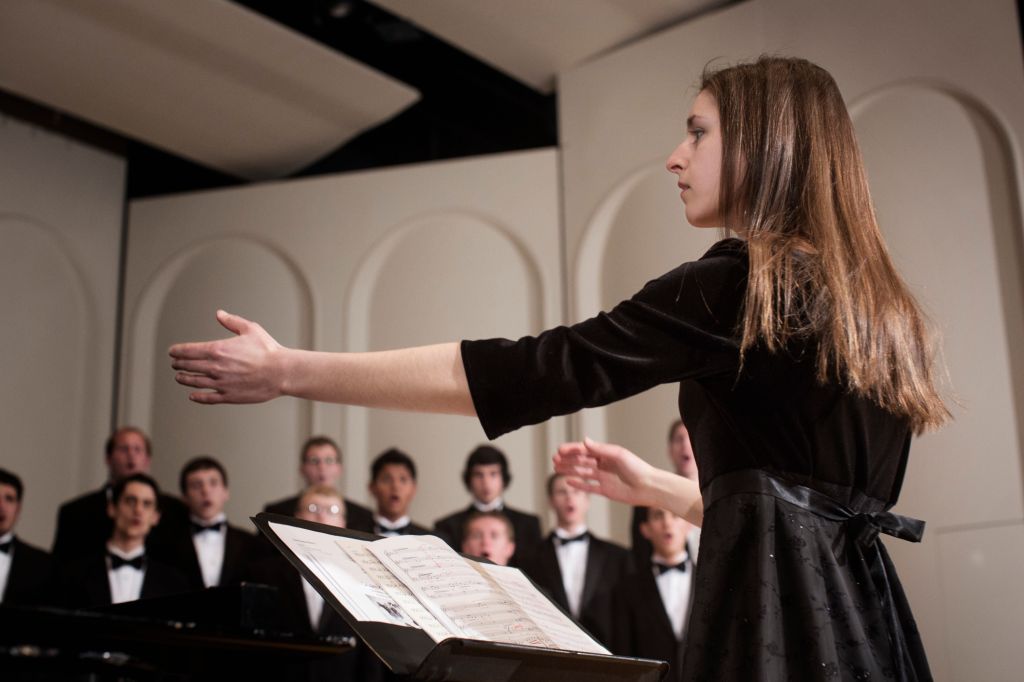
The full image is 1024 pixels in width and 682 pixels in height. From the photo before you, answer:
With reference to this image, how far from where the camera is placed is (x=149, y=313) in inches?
321

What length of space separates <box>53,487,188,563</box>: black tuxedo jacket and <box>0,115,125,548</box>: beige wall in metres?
1.12

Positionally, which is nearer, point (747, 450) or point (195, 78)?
point (747, 450)

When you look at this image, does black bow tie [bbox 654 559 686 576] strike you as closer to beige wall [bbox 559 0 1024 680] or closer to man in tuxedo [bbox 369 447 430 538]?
beige wall [bbox 559 0 1024 680]

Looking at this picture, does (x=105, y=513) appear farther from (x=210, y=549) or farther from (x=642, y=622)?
(x=642, y=622)

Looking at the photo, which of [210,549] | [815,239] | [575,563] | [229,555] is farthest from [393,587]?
[210,549]

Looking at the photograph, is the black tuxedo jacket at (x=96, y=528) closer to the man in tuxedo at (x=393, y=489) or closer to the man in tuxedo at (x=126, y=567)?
the man in tuxedo at (x=126, y=567)

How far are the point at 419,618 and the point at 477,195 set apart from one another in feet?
20.5

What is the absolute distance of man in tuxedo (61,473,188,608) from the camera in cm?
550

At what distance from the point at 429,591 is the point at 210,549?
512 cm

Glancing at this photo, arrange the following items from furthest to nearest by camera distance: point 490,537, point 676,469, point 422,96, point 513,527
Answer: point 422,96, point 513,527, point 676,469, point 490,537

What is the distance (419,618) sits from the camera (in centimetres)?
130

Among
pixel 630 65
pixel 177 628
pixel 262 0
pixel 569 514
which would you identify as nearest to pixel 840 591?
pixel 177 628

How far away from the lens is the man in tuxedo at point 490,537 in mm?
5500

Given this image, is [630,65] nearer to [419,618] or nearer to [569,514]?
[569,514]
